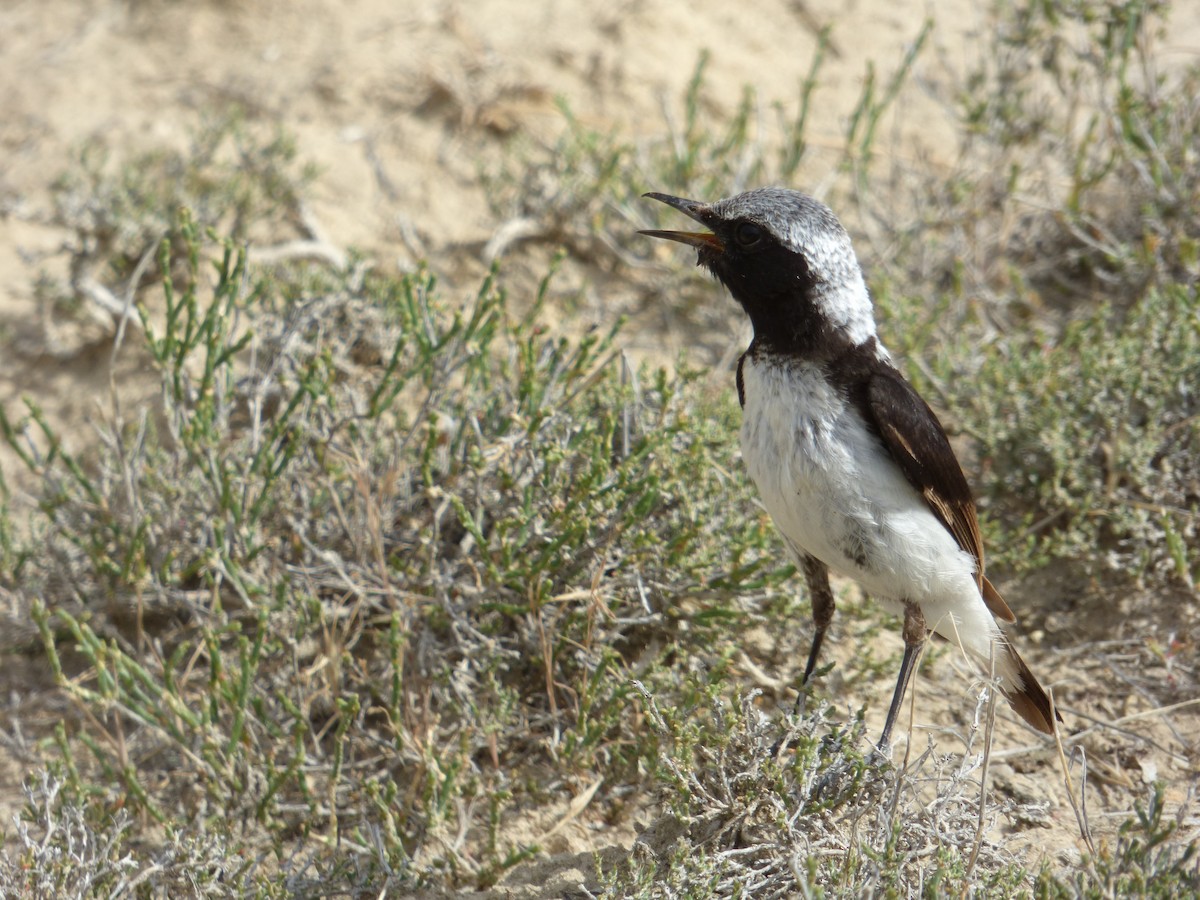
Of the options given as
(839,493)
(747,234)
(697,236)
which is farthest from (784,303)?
(839,493)

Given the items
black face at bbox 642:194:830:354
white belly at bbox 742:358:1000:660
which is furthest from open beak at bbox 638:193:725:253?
white belly at bbox 742:358:1000:660

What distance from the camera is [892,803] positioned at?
112 inches

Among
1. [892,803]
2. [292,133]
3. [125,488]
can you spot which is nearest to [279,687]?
[125,488]

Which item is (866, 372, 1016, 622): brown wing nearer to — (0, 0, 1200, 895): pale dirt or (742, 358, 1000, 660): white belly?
(742, 358, 1000, 660): white belly

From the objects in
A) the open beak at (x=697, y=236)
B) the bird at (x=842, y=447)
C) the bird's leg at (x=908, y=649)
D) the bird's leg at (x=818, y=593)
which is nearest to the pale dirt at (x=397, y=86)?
the open beak at (x=697, y=236)

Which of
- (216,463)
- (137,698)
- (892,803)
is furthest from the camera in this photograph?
(216,463)

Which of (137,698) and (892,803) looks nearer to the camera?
(892,803)

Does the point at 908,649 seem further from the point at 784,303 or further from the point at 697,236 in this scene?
the point at 697,236

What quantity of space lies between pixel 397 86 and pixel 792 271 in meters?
3.92

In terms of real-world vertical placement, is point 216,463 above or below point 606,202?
below

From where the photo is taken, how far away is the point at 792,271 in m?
3.41

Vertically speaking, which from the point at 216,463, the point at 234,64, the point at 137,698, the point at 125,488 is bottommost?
the point at 137,698

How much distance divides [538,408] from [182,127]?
3.64 meters

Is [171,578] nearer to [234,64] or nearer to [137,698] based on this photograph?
[137,698]
